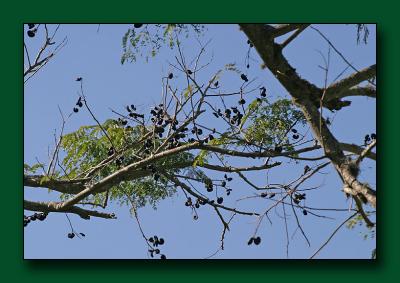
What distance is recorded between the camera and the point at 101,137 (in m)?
4.13

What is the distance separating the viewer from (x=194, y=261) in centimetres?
367

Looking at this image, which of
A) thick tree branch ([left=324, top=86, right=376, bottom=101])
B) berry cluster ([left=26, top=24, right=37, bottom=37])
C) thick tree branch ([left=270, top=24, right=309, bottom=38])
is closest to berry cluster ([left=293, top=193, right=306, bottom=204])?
thick tree branch ([left=324, top=86, right=376, bottom=101])

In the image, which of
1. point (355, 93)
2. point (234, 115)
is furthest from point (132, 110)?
point (355, 93)

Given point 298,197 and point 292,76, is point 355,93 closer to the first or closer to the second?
point 292,76

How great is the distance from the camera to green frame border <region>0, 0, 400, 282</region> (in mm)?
3615

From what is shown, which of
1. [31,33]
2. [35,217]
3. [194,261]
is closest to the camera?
[194,261]

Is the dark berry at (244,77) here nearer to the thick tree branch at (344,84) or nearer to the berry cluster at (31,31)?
the thick tree branch at (344,84)

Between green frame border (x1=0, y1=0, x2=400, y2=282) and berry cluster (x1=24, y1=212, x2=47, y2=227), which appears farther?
berry cluster (x1=24, y1=212, x2=47, y2=227)

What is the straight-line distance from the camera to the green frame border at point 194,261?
362 centimetres

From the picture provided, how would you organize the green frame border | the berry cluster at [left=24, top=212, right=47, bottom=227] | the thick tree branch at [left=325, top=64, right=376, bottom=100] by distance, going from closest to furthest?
the green frame border
the thick tree branch at [left=325, top=64, right=376, bottom=100]
the berry cluster at [left=24, top=212, right=47, bottom=227]

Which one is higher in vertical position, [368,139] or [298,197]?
[368,139]

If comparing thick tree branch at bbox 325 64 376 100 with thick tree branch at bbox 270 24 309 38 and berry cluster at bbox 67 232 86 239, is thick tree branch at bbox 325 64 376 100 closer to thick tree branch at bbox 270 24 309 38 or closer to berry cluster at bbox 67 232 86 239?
thick tree branch at bbox 270 24 309 38
